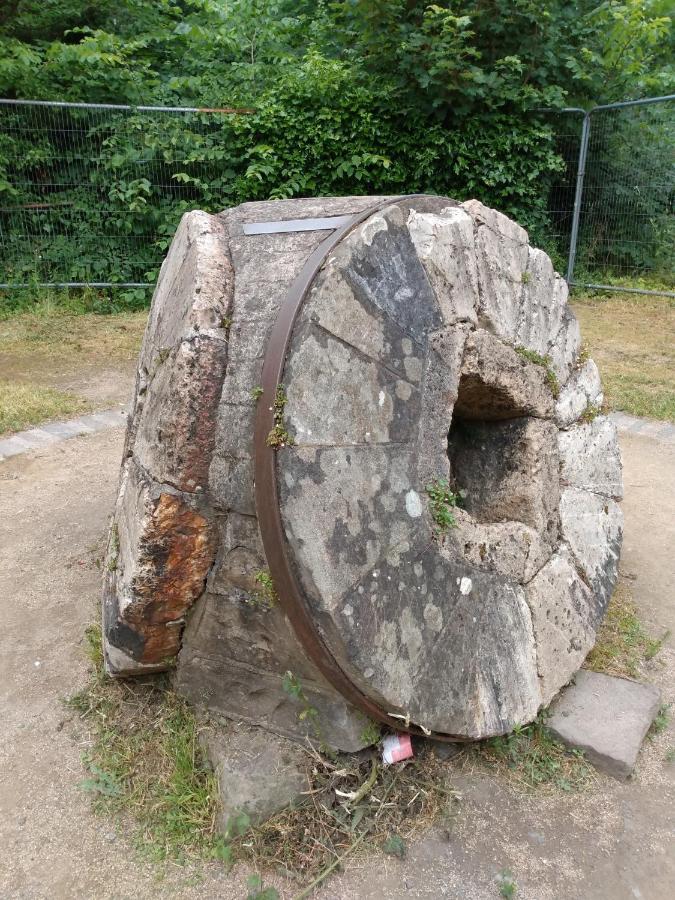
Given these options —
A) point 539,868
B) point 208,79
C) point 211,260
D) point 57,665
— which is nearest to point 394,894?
point 539,868

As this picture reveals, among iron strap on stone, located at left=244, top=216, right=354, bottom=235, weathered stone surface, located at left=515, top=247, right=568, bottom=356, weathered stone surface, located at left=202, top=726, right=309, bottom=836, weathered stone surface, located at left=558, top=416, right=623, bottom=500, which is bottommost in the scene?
weathered stone surface, located at left=202, top=726, right=309, bottom=836

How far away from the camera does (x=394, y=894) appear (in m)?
1.83

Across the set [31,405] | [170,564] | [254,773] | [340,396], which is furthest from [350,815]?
[31,405]

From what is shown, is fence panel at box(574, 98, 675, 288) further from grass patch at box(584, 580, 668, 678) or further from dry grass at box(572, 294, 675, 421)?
grass patch at box(584, 580, 668, 678)

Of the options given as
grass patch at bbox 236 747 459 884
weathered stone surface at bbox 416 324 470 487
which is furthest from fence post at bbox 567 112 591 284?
grass patch at bbox 236 747 459 884

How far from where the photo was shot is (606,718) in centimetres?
235

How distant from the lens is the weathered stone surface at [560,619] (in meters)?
2.28

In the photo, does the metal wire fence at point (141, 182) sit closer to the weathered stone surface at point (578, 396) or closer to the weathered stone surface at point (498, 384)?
the weathered stone surface at point (578, 396)

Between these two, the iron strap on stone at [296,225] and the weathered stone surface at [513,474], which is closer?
the iron strap on stone at [296,225]

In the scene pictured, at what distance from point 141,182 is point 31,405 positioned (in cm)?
352

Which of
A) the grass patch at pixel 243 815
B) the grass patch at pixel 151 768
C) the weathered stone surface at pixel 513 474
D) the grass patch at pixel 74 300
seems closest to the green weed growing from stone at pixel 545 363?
the weathered stone surface at pixel 513 474

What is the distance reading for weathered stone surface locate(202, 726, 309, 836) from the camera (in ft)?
6.46

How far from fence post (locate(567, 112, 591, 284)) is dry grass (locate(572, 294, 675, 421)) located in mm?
546

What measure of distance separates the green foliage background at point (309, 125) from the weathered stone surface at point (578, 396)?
5.59 meters
